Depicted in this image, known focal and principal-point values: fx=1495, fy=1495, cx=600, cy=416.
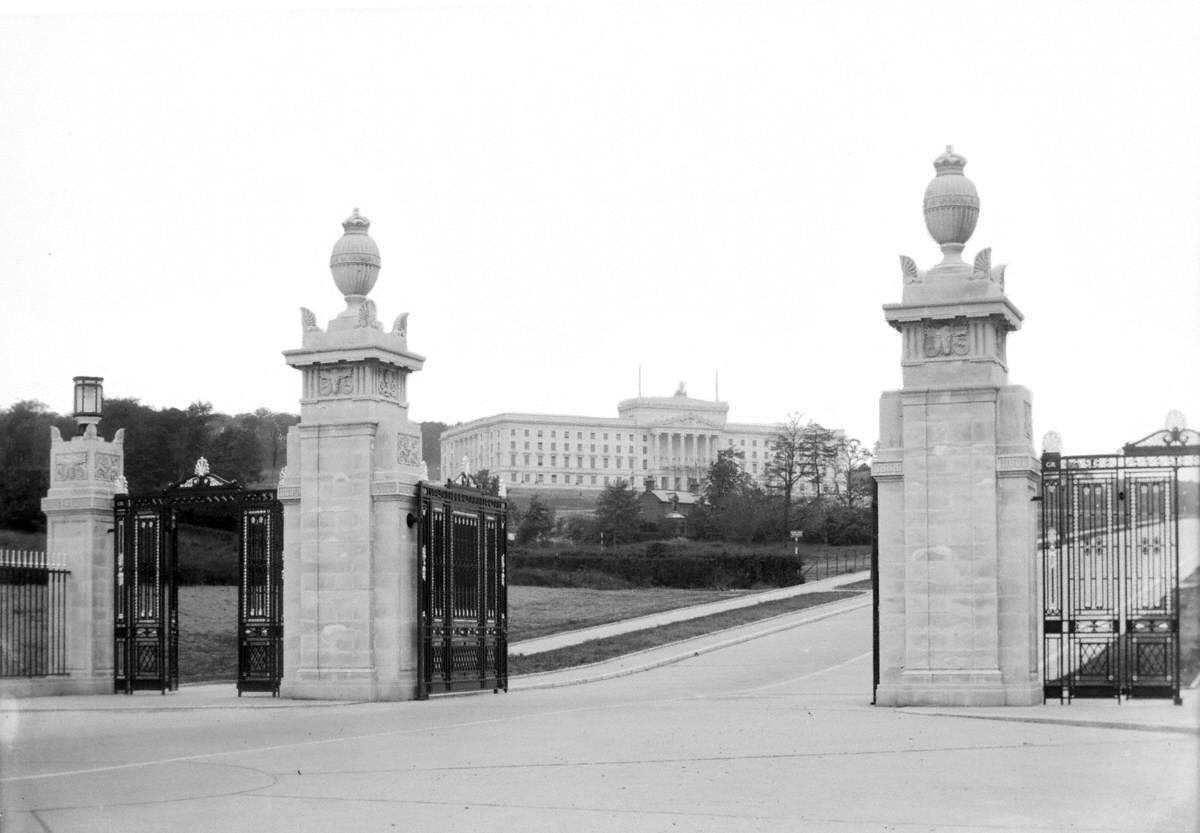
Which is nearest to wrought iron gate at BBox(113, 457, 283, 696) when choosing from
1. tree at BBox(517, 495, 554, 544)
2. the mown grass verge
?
the mown grass verge

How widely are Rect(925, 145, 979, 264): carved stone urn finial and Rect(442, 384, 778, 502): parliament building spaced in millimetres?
106181

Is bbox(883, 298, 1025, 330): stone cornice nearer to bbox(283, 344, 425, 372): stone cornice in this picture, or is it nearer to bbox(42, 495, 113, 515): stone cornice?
bbox(283, 344, 425, 372): stone cornice

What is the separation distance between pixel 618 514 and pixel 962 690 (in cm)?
6504

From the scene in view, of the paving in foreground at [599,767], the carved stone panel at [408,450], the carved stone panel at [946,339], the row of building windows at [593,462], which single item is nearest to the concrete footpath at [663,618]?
the carved stone panel at [408,450]

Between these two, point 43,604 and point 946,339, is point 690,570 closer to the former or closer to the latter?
point 43,604

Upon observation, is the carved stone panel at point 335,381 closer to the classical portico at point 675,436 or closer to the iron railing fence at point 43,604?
the iron railing fence at point 43,604

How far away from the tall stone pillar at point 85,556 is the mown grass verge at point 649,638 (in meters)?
8.36

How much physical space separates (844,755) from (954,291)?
700 centimetres

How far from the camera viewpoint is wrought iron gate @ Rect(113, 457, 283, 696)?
2170cm

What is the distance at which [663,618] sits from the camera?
42.6 m

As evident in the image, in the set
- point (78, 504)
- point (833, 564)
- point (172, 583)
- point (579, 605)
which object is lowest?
point (833, 564)

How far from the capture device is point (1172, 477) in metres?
18.1

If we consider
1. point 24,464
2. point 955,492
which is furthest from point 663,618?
point 955,492

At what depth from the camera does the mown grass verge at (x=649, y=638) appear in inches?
1206
